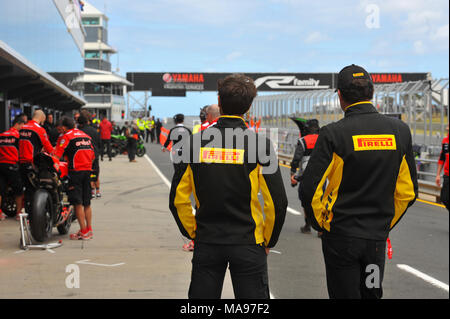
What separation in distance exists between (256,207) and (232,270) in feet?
1.15

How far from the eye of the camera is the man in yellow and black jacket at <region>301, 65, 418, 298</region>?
3.20 m

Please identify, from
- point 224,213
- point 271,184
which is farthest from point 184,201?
point 271,184

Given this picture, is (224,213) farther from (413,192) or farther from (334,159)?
(413,192)

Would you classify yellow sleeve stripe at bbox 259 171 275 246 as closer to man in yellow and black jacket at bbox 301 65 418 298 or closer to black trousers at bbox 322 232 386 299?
man in yellow and black jacket at bbox 301 65 418 298

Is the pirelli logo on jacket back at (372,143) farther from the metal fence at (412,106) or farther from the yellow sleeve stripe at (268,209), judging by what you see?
the metal fence at (412,106)

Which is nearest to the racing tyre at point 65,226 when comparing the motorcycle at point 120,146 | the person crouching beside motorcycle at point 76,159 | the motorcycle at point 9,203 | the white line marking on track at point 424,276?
the person crouching beside motorcycle at point 76,159

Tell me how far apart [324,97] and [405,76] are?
3327cm

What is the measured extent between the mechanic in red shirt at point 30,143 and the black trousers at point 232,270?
6.57 meters

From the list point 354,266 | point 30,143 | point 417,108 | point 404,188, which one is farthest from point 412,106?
point 354,266

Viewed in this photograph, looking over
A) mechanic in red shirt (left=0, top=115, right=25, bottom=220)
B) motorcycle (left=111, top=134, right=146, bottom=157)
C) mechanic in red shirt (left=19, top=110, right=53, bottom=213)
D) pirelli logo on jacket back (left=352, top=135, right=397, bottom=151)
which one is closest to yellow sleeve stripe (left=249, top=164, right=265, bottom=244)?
pirelli logo on jacket back (left=352, top=135, right=397, bottom=151)

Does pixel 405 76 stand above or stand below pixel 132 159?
above

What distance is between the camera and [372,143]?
3.21 m
